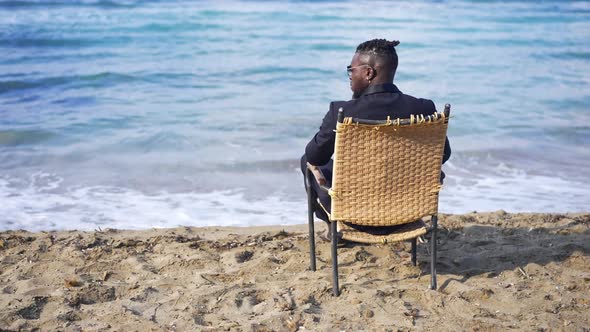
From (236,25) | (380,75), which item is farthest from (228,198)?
(236,25)

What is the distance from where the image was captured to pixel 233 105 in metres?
11.0

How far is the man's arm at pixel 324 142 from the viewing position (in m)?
3.80

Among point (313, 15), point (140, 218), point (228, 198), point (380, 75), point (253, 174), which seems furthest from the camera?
point (313, 15)

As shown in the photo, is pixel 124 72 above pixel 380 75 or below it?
below

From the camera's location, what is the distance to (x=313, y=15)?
2203 centimetres

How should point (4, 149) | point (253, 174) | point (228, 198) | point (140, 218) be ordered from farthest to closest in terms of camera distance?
point (4, 149), point (253, 174), point (228, 198), point (140, 218)

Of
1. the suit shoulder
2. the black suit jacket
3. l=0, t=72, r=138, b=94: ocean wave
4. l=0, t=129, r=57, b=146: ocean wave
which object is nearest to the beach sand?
the black suit jacket

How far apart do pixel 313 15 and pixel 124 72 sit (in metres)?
9.96

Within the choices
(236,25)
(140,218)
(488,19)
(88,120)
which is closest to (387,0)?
(488,19)

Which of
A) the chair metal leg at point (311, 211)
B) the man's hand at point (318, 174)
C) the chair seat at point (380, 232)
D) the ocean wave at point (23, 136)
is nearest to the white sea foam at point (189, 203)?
the ocean wave at point (23, 136)

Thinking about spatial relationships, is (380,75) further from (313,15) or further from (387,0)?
(387,0)

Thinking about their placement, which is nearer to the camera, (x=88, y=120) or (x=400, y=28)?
(x=88, y=120)

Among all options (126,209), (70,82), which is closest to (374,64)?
(126,209)

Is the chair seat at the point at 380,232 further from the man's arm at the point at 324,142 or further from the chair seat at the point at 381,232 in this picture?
the man's arm at the point at 324,142
